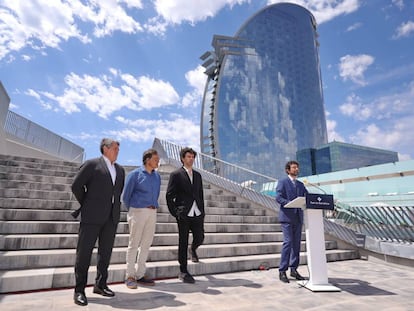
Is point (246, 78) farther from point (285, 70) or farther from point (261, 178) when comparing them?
point (261, 178)

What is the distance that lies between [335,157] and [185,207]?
8154 centimetres

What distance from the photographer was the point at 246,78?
5262cm

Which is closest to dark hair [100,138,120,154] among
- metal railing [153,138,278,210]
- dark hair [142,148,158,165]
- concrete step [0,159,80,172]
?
dark hair [142,148,158,165]

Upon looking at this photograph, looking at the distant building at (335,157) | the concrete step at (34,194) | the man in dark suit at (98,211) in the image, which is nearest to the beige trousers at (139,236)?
the man in dark suit at (98,211)

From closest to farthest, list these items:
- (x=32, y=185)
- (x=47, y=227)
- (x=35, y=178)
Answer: (x=47, y=227) < (x=32, y=185) < (x=35, y=178)

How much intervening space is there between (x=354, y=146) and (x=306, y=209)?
90691 millimetres

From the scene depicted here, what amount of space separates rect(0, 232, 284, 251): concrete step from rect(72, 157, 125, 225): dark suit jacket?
1.29 metres

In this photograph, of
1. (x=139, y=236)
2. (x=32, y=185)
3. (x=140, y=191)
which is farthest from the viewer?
(x=32, y=185)

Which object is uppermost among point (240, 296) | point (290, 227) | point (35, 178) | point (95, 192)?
point (35, 178)

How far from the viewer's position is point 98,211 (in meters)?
2.67

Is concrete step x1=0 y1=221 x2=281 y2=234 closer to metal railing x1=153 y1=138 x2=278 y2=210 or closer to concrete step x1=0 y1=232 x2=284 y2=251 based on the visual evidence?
concrete step x1=0 y1=232 x2=284 y2=251

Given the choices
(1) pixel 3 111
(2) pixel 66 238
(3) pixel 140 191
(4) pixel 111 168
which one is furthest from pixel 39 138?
(4) pixel 111 168

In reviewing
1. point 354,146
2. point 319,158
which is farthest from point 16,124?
point 354,146

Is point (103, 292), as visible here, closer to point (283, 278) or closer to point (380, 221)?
point (283, 278)
